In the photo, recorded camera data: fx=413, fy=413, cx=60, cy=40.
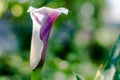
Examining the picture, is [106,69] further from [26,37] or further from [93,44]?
[93,44]

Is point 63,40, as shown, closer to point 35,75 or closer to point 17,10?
point 17,10

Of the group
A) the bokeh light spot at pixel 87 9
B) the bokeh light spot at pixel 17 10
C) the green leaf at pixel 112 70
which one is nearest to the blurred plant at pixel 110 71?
the green leaf at pixel 112 70

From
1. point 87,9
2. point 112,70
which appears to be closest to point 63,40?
point 87,9

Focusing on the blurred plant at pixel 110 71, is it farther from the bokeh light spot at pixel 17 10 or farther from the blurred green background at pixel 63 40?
the bokeh light spot at pixel 17 10

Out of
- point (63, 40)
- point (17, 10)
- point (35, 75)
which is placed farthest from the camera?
point (63, 40)

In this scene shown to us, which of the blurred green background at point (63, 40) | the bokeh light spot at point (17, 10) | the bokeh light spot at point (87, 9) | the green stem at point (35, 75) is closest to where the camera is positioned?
the green stem at point (35, 75)

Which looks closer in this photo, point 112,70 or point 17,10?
point 112,70

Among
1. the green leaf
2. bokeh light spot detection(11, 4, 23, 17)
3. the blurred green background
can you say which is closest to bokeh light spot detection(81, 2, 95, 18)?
the blurred green background
